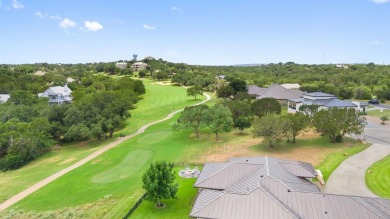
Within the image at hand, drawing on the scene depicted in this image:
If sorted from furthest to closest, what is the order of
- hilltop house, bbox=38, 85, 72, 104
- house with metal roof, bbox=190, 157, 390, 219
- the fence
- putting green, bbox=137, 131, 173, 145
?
hilltop house, bbox=38, 85, 72, 104 < putting green, bbox=137, 131, 173, 145 < the fence < house with metal roof, bbox=190, 157, 390, 219

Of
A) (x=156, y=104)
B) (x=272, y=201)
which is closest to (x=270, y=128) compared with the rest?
(x=272, y=201)

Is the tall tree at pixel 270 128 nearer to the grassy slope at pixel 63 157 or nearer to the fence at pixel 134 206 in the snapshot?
the fence at pixel 134 206

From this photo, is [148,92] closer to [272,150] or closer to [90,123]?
[90,123]

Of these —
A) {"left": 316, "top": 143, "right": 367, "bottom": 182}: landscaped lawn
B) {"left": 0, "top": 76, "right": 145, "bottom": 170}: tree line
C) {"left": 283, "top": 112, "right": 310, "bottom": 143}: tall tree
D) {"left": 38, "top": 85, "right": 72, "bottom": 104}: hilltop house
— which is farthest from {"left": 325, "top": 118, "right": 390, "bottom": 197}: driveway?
{"left": 38, "top": 85, "right": 72, "bottom": 104}: hilltop house

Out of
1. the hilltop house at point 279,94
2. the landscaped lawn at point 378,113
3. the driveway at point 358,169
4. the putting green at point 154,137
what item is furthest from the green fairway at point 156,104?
the landscaped lawn at point 378,113

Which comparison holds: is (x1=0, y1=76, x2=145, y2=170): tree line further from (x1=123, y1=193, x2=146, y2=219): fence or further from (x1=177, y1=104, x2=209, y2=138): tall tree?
(x1=123, y1=193, x2=146, y2=219): fence
